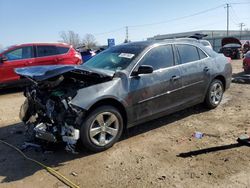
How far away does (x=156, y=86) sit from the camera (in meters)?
5.81

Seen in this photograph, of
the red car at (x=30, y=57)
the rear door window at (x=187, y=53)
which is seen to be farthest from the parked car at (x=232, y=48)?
the rear door window at (x=187, y=53)

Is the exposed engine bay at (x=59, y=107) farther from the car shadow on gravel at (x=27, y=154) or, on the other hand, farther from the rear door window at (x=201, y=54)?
the rear door window at (x=201, y=54)

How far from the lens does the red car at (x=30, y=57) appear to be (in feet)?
36.6

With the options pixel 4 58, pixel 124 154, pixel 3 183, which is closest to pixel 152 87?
pixel 124 154

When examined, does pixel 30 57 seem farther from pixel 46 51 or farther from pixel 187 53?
pixel 187 53

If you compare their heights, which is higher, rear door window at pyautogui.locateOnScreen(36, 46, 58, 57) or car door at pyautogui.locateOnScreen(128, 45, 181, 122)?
rear door window at pyautogui.locateOnScreen(36, 46, 58, 57)

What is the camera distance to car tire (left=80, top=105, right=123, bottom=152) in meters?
4.92

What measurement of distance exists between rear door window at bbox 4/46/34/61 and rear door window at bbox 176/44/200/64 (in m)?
6.83

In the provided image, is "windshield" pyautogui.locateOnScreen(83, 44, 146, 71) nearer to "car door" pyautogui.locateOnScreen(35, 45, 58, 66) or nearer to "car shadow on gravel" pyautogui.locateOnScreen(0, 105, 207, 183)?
"car shadow on gravel" pyautogui.locateOnScreen(0, 105, 207, 183)

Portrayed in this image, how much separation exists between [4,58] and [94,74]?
23.6 ft

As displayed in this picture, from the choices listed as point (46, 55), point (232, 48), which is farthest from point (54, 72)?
point (232, 48)

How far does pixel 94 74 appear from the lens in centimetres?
510

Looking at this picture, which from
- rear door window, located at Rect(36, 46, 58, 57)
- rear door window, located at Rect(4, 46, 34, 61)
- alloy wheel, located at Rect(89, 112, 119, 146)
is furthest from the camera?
rear door window, located at Rect(36, 46, 58, 57)

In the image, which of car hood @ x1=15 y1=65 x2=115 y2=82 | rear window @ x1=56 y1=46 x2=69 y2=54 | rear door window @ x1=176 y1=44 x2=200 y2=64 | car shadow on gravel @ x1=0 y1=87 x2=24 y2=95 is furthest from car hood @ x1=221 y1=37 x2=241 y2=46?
car hood @ x1=15 y1=65 x2=115 y2=82
